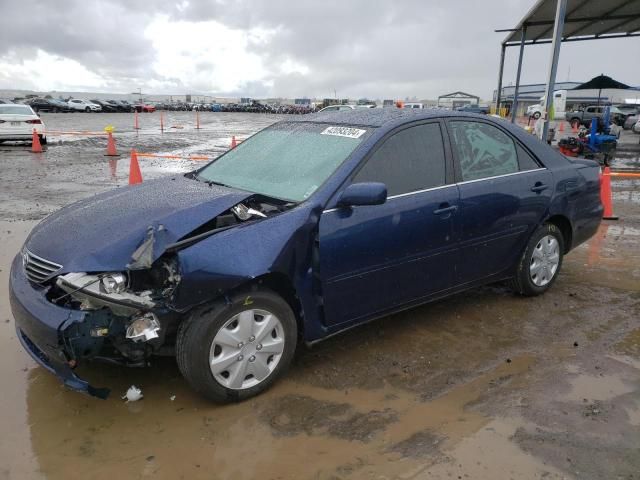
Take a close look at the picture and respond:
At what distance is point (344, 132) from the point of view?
3.81 m

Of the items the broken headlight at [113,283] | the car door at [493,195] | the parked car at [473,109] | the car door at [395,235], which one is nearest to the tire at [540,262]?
the car door at [493,195]

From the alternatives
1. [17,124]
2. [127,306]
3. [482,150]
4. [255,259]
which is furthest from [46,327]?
[17,124]

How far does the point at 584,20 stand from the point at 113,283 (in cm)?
1627

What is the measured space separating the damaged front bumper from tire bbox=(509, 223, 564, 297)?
3424mm

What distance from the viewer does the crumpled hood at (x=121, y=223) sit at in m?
2.87

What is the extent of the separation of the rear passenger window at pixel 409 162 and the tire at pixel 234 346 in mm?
1033

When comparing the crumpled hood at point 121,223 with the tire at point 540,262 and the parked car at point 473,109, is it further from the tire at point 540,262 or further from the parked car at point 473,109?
the parked car at point 473,109

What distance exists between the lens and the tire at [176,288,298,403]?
288 centimetres

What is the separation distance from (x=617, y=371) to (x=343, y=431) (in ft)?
6.50

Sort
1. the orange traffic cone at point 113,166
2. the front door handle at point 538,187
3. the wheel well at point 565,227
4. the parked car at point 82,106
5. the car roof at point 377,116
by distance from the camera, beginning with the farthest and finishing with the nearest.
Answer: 1. the parked car at point 82,106
2. the orange traffic cone at point 113,166
3. the wheel well at point 565,227
4. the front door handle at point 538,187
5. the car roof at point 377,116

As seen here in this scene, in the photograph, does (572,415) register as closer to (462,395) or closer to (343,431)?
(462,395)

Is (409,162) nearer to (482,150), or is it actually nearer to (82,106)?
(482,150)

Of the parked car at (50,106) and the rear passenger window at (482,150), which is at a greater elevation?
the parked car at (50,106)

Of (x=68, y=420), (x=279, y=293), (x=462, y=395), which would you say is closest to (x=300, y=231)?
(x=279, y=293)
